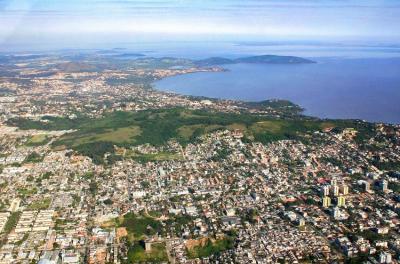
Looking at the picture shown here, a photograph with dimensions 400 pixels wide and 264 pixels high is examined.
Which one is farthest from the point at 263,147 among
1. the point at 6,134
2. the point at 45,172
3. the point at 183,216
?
the point at 6,134

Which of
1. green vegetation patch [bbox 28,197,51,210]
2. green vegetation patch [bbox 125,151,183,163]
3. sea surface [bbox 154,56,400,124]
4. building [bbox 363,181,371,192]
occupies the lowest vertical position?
green vegetation patch [bbox 28,197,51,210]

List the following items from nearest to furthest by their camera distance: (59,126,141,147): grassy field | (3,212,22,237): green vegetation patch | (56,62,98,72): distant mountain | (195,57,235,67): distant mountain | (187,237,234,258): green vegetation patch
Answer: (187,237,234,258): green vegetation patch → (3,212,22,237): green vegetation patch → (59,126,141,147): grassy field → (56,62,98,72): distant mountain → (195,57,235,67): distant mountain

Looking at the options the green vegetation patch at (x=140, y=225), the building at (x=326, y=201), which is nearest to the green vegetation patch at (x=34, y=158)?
the green vegetation patch at (x=140, y=225)

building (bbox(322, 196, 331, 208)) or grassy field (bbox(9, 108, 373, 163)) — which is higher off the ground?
grassy field (bbox(9, 108, 373, 163))

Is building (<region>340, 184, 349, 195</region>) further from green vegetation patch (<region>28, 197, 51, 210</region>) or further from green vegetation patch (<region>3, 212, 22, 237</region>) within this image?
green vegetation patch (<region>3, 212, 22, 237</region>)

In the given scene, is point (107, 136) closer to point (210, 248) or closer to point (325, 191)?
point (325, 191)

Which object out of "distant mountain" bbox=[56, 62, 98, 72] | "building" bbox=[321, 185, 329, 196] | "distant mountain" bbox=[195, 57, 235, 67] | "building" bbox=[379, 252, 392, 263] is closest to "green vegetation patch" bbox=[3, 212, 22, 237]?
"building" bbox=[321, 185, 329, 196]

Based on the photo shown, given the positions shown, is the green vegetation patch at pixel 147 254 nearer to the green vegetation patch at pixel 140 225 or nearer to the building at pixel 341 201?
the green vegetation patch at pixel 140 225

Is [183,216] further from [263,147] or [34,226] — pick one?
[263,147]
